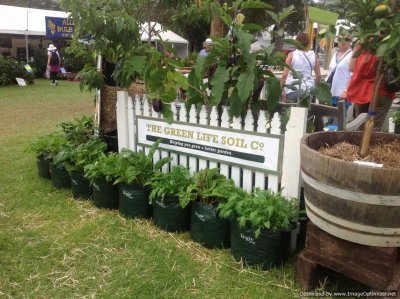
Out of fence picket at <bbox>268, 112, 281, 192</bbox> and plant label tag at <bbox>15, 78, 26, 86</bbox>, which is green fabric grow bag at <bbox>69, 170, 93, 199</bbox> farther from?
plant label tag at <bbox>15, 78, 26, 86</bbox>

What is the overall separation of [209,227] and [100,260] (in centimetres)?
84

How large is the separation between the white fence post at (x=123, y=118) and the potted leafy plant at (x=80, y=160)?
0.24 meters

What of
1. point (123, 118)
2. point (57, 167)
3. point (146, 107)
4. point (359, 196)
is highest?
point (146, 107)

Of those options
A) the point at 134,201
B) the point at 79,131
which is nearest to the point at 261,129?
the point at 134,201

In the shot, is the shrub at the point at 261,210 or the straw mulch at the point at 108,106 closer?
the shrub at the point at 261,210

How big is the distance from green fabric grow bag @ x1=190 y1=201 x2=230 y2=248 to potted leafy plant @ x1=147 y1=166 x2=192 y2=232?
0.17 meters

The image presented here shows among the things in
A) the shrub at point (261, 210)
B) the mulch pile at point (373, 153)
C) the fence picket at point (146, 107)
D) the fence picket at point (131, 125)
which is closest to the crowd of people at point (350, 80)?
the mulch pile at point (373, 153)

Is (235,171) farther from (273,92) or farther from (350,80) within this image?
(350,80)

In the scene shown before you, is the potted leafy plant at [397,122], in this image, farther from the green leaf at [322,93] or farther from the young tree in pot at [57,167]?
the young tree in pot at [57,167]

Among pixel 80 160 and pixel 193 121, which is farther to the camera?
pixel 80 160

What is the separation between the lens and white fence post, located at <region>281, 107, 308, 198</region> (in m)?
2.61

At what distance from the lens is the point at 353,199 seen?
1888mm

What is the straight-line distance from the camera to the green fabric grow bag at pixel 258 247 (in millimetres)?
2549

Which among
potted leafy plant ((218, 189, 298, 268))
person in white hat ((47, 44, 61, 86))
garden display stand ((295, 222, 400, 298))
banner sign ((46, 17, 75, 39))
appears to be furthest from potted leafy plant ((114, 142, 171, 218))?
banner sign ((46, 17, 75, 39))
